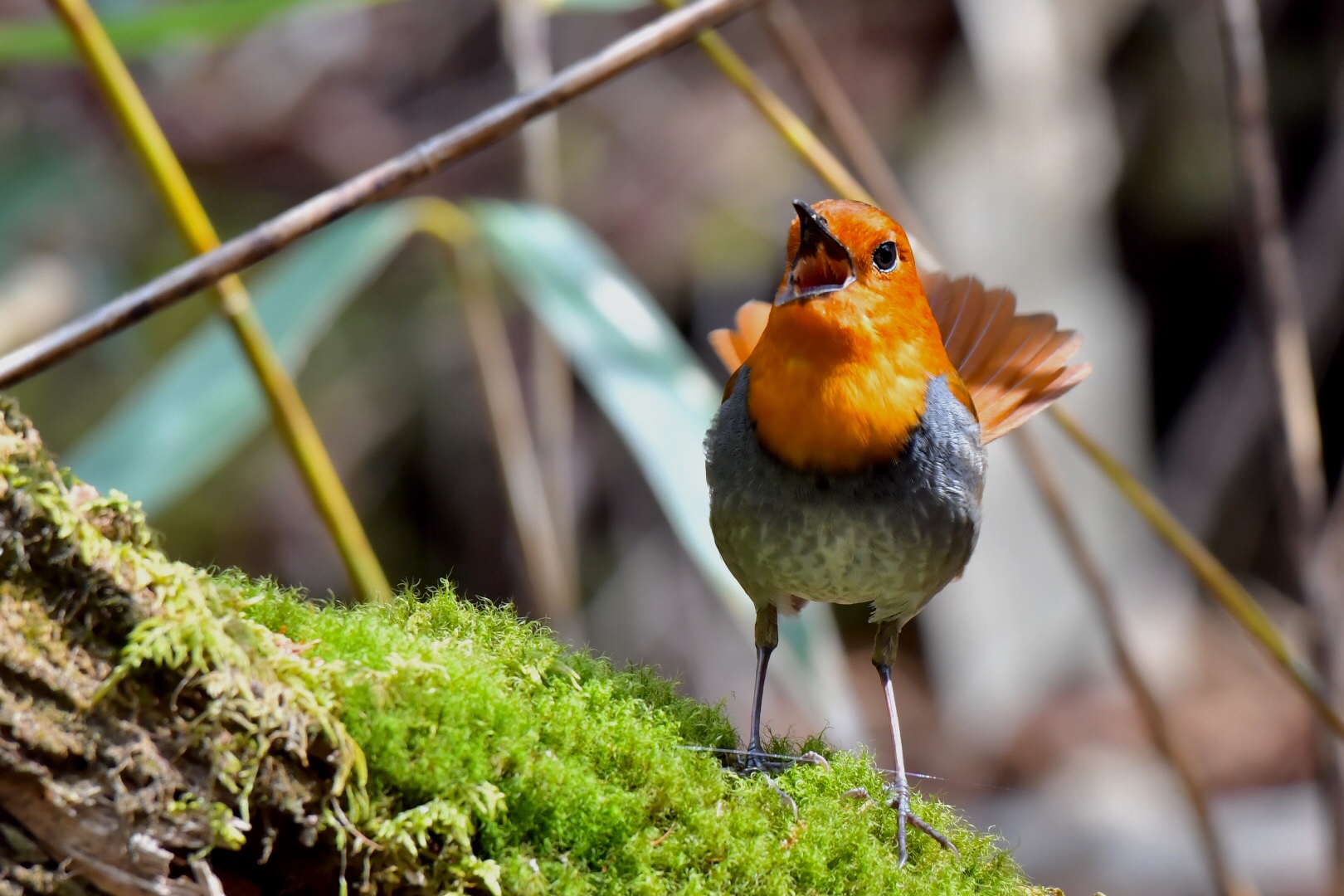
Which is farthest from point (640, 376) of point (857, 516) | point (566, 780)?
point (566, 780)

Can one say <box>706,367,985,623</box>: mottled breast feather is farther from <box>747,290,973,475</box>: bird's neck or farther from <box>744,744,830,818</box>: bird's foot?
<box>744,744,830,818</box>: bird's foot

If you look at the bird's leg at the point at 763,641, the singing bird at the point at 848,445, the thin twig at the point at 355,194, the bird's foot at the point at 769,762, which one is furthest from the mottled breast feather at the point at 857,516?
the thin twig at the point at 355,194

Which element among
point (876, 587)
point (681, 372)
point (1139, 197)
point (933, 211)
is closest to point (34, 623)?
point (876, 587)

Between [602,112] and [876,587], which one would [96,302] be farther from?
[876,587]

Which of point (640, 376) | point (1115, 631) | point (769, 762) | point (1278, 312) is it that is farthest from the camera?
point (1278, 312)

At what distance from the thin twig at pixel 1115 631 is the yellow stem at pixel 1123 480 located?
0.55 feet

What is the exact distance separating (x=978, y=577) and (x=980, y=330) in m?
4.80

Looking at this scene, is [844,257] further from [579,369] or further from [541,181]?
[541,181]

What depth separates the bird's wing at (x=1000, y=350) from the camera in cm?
199

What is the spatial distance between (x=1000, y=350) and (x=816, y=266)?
1.57 feet

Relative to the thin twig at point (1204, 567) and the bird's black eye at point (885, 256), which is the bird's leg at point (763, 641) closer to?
the bird's black eye at point (885, 256)

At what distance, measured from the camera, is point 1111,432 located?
22.3 feet

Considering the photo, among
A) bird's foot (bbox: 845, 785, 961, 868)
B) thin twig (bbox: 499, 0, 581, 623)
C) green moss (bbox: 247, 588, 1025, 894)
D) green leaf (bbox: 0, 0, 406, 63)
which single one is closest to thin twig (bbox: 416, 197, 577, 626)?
thin twig (bbox: 499, 0, 581, 623)

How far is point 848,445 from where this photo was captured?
1.71 meters
